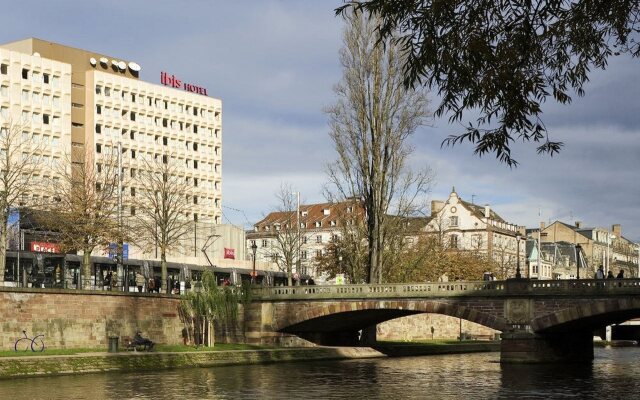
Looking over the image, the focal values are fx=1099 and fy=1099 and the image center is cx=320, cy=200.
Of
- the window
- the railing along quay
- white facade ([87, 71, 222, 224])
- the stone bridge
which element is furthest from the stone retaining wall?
the window

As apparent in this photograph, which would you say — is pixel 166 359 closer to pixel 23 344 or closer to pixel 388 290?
pixel 23 344

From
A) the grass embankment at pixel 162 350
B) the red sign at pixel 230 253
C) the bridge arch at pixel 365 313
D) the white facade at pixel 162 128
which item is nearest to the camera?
the grass embankment at pixel 162 350

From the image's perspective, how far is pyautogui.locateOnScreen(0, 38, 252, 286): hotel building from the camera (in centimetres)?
12031

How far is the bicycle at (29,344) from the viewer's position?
63234 millimetres

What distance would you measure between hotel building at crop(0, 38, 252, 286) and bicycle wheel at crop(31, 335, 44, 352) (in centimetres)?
3872

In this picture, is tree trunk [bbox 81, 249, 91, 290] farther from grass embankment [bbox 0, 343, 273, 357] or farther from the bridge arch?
the bridge arch

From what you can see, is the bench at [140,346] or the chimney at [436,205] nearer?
the bench at [140,346]

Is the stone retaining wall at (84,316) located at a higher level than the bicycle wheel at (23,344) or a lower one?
higher

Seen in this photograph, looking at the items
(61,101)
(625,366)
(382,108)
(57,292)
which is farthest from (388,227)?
(61,101)

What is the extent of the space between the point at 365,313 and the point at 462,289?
878 cm

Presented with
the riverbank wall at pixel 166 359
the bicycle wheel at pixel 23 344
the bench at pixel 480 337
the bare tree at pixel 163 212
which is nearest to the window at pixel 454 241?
the bench at pixel 480 337

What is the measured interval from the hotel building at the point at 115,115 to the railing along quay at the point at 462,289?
2493 centimetres

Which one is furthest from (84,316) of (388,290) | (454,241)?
(454,241)

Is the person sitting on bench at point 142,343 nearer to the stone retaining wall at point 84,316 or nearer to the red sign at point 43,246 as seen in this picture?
the stone retaining wall at point 84,316
